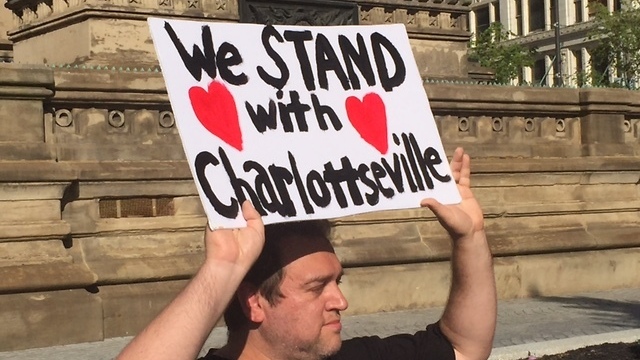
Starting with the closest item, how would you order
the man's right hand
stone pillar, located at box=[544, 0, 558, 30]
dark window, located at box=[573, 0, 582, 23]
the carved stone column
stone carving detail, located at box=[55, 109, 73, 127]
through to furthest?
the man's right hand → stone carving detail, located at box=[55, 109, 73, 127] → the carved stone column → dark window, located at box=[573, 0, 582, 23] → stone pillar, located at box=[544, 0, 558, 30]

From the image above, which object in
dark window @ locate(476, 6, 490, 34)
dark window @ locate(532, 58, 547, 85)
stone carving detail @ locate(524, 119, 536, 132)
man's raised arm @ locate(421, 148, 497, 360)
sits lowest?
man's raised arm @ locate(421, 148, 497, 360)

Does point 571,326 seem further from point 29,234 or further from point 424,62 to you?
point 424,62

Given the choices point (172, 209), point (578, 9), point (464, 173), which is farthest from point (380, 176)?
point (578, 9)

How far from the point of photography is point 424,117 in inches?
149

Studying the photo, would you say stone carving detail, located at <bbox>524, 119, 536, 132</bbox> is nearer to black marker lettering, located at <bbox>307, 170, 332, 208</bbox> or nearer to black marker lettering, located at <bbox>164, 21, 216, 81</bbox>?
black marker lettering, located at <bbox>307, 170, 332, 208</bbox>

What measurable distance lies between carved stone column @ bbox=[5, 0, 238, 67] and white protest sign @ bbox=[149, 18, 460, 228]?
10.1m

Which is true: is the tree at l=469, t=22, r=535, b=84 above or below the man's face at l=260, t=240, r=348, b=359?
above

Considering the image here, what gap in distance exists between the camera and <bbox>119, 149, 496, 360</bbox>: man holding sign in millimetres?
2930

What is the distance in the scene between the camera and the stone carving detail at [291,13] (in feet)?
49.0

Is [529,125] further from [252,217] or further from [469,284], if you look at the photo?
[252,217]

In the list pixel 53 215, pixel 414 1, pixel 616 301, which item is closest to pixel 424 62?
pixel 414 1

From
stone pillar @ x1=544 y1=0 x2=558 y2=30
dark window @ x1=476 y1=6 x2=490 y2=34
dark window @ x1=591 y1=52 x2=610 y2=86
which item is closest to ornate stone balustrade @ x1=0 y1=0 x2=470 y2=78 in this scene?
dark window @ x1=591 y1=52 x2=610 y2=86

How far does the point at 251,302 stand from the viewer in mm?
3252

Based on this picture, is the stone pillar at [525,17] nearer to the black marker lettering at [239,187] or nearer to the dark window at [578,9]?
the dark window at [578,9]
